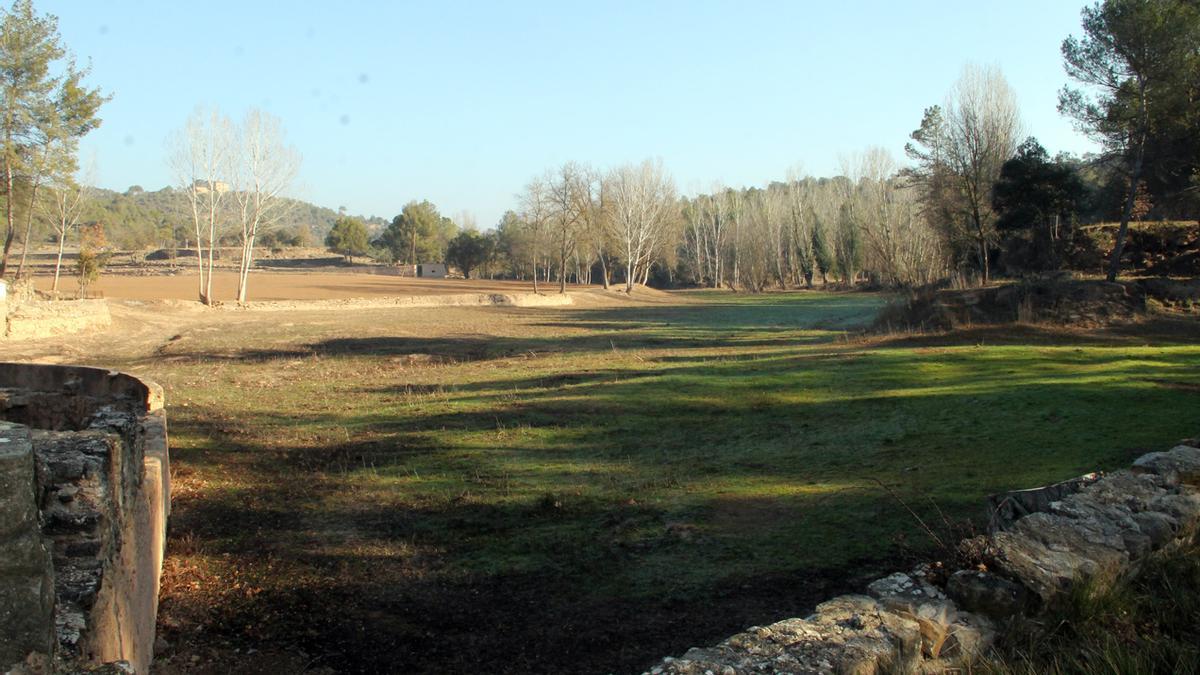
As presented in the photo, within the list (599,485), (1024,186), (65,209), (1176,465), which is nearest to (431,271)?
(65,209)

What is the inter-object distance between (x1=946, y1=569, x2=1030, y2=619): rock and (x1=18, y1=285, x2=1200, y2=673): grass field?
162cm

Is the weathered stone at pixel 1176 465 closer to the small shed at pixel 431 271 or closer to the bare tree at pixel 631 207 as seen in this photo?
the bare tree at pixel 631 207

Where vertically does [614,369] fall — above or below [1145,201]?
below

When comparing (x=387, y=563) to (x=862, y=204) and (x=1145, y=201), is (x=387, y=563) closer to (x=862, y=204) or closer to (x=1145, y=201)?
(x=1145, y=201)

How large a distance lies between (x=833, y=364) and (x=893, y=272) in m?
14.7

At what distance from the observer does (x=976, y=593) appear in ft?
11.6

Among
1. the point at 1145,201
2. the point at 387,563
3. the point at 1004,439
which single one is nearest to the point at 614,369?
the point at 1004,439

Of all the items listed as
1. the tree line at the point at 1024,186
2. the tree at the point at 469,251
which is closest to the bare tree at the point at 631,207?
the tree line at the point at 1024,186

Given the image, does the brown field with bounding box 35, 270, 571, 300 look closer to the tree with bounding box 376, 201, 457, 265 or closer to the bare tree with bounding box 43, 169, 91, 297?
the bare tree with bounding box 43, 169, 91, 297

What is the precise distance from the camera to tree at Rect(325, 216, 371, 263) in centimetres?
12712

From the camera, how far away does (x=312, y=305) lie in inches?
1737

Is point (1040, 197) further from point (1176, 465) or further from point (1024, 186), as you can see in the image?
point (1176, 465)

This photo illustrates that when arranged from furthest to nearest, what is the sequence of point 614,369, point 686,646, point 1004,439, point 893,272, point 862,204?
point 862,204 → point 893,272 → point 614,369 → point 1004,439 → point 686,646

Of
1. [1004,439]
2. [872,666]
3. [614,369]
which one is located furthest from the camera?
[614,369]
